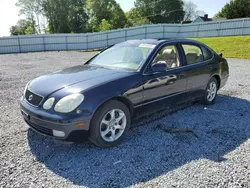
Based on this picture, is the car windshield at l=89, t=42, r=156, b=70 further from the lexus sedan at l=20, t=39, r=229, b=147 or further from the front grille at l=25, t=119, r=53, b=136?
the front grille at l=25, t=119, r=53, b=136

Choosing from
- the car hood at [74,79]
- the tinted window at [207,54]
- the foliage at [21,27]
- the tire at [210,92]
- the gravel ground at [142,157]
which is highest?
the foliage at [21,27]

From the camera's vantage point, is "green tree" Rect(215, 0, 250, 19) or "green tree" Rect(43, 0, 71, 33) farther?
"green tree" Rect(43, 0, 71, 33)

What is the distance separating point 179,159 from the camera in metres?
3.13

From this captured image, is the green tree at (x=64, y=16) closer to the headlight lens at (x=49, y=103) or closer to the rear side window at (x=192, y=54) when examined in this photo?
the rear side window at (x=192, y=54)

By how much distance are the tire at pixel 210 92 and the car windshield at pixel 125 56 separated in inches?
78.3

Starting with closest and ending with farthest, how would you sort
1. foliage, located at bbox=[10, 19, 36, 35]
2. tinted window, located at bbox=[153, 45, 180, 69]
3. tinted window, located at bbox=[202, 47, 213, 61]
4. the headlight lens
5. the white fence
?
1. the headlight lens
2. tinted window, located at bbox=[153, 45, 180, 69]
3. tinted window, located at bbox=[202, 47, 213, 61]
4. the white fence
5. foliage, located at bbox=[10, 19, 36, 35]

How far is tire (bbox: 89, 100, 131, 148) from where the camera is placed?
3158 millimetres

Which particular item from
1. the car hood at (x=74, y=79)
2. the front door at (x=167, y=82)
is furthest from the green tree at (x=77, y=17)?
the car hood at (x=74, y=79)

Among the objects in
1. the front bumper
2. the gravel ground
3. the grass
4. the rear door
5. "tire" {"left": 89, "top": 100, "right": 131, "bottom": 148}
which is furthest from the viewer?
the grass

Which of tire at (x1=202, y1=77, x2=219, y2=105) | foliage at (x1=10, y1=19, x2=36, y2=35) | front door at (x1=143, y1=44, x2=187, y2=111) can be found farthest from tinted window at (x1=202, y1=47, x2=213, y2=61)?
foliage at (x1=10, y1=19, x2=36, y2=35)

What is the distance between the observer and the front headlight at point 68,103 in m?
2.99

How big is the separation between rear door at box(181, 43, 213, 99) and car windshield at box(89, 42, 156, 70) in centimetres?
99

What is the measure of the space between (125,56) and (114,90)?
Result: 1.19m

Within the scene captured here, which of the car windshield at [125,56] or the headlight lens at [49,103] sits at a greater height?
the car windshield at [125,56]
